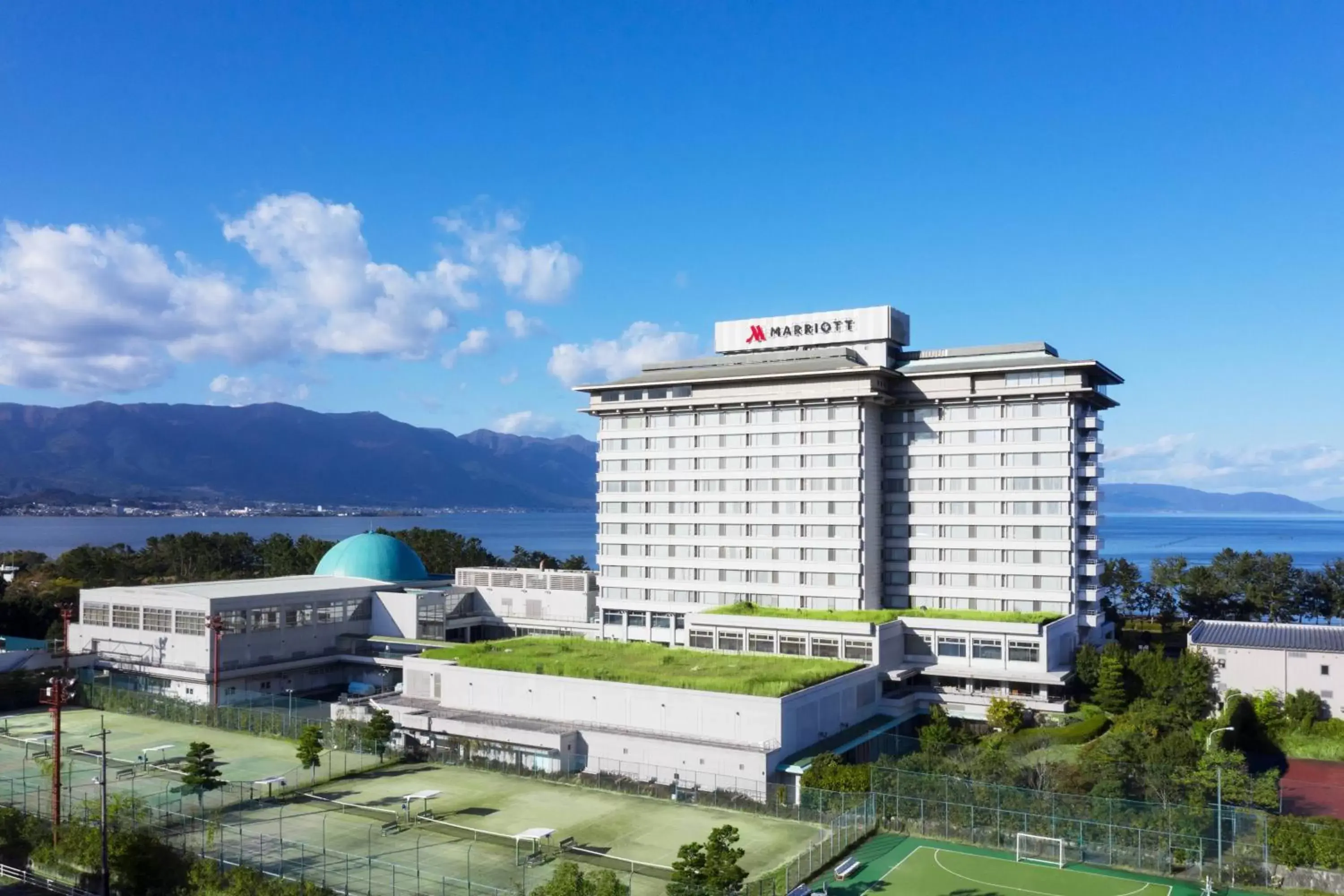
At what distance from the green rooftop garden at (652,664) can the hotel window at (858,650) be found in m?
2.34

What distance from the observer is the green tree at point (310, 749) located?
5034 centimetres

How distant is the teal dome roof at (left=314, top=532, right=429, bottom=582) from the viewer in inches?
3558

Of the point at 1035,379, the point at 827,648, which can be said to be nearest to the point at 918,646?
the point at 827,648

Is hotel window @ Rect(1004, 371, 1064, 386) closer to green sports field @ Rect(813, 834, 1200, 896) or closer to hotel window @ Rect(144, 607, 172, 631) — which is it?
green sports field @ Rect(813, 834, 1200, 896)

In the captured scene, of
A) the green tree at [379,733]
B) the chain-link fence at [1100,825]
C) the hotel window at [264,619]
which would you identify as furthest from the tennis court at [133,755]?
the chain-link fence at [1100,825]

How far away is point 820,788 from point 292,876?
23.0 m

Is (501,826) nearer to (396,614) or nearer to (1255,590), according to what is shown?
(396,614)

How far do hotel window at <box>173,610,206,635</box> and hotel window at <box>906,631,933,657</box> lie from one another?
51028 mm

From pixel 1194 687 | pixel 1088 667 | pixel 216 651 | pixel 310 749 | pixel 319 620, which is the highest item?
pixel 319 620

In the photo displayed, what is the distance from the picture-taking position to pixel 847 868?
38219 mm

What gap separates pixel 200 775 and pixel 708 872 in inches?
1024

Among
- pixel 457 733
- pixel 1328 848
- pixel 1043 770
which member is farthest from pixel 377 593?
pixel 1328 848

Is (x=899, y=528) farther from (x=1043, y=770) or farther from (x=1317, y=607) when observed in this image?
(x=1317, y=607)

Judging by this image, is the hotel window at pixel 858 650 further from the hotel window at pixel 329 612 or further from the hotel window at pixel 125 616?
the hotel window at pixel 125 616
